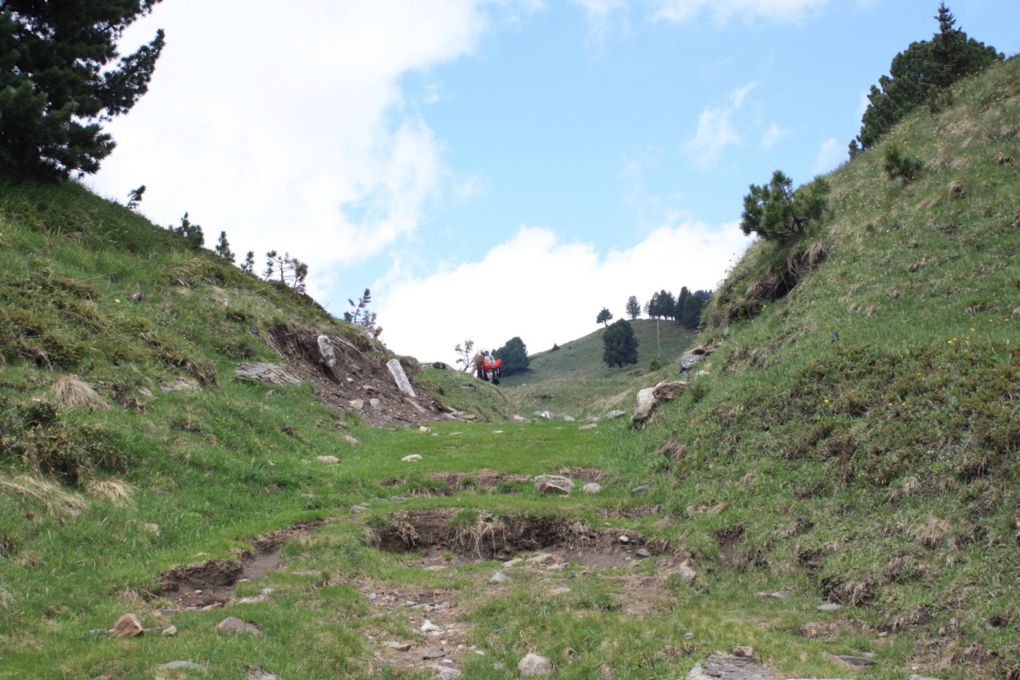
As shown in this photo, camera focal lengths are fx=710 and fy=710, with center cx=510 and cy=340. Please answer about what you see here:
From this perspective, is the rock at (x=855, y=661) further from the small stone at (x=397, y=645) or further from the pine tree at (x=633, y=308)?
the pine tree at (x=633, y=308)

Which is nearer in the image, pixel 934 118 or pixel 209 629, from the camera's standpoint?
pixel 209 629

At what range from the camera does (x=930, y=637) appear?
791cm

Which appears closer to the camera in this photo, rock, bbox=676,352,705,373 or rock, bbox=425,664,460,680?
rock, bbox=425,664,460,680

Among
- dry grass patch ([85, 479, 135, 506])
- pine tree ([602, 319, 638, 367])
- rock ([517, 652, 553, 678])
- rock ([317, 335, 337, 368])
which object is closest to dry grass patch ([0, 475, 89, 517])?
dry grass patch ([85, 479, 135, 506])

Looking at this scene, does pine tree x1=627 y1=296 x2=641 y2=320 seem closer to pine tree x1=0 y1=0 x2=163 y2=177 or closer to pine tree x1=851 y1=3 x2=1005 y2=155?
pine tree x1=851 y1=3 x2=1005 y2=155

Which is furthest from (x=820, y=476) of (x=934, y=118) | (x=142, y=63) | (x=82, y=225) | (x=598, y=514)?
(x=142, y=63)

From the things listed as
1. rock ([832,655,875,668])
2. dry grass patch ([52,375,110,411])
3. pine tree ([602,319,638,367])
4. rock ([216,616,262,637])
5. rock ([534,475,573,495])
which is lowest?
rock ([832,655,875,668])

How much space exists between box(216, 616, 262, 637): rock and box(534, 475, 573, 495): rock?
9150mm

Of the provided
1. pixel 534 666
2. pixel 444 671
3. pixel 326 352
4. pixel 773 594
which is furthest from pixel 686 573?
pixel 326 352

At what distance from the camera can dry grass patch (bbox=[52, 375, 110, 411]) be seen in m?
13.9

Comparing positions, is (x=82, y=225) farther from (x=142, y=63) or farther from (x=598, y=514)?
(x=598, y=514)

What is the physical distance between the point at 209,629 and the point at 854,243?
71.2ft

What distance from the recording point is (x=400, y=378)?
34.3 metres

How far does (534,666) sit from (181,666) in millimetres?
3696
